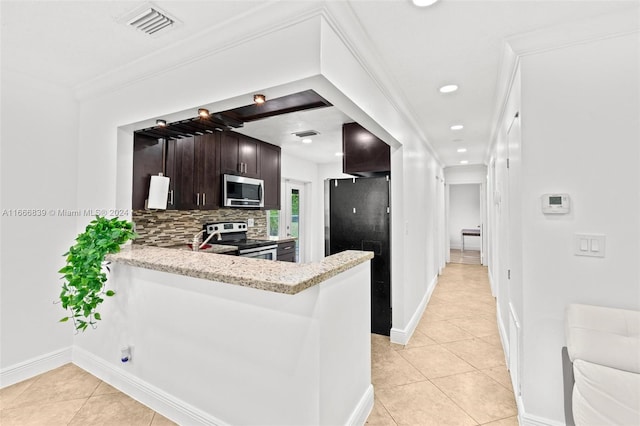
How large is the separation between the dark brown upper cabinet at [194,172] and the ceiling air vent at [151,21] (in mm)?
1419

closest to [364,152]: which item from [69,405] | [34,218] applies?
[34,218]

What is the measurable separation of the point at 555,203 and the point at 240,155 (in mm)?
3516

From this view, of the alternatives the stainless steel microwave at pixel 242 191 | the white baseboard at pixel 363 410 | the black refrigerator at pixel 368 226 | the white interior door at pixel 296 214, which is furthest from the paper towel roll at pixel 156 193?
the white interior door at pixel 296 214

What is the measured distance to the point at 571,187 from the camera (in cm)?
170

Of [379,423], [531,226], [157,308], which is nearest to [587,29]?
[531,226]

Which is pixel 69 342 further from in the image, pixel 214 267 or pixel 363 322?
pixel 363 322

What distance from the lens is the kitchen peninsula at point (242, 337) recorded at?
4.78ft

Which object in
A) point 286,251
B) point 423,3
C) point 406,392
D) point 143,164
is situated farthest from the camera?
point 286,251

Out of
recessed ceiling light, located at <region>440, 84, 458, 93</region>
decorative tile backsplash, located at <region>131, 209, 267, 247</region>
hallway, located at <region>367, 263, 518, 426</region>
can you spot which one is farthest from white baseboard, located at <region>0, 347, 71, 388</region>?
recessed ceiling light, located at <region>440, 84, 458, 93</region>

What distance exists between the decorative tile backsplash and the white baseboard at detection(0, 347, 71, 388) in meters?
1.12

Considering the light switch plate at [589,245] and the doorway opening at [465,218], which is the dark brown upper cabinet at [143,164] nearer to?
the light switch plate at [589,245]

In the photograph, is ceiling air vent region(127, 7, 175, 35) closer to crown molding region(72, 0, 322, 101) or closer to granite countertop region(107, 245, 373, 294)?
crown molding region(72, 0, 322, 101)

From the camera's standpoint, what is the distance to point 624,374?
1.24 metres

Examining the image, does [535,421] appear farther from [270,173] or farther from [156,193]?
[270,173]
